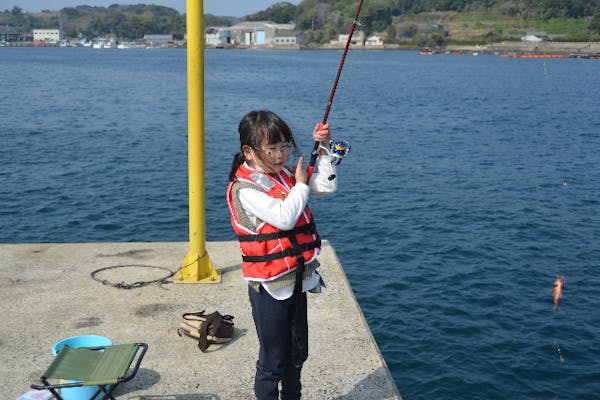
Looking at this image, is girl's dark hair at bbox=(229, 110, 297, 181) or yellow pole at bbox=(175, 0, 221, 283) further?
yellow pole at bbox=(175, 0, 221, 283)

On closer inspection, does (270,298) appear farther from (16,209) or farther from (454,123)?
(454,123)

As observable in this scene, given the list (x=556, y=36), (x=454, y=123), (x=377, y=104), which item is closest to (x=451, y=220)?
(x=454, y=123)

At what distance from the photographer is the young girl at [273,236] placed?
11.5ft

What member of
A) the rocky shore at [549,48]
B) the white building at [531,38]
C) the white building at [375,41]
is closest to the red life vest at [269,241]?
the rocky shore at [549,48]

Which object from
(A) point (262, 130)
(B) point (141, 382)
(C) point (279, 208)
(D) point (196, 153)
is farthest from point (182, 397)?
(D) point (196, 153)

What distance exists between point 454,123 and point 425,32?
132m

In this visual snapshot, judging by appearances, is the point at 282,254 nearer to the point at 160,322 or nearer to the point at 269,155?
the point at 269,155

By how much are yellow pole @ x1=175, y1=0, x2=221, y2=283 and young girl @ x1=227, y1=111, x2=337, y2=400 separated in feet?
8.18

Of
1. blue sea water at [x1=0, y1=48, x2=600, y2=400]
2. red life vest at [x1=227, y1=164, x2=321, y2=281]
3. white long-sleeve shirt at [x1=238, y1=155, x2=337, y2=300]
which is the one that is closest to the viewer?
white long-sleeve shirt at [x1=238, y1=155, x2=337, y2=300]

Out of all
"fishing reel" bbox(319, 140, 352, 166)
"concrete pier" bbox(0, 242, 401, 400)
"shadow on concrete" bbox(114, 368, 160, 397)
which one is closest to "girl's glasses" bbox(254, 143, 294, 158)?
"fishing reel" bbox(319, 140, 352, 166)

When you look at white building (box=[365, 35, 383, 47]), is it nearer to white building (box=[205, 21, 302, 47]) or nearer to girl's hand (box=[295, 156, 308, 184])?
white building (box=[205, 21, 302, 47])

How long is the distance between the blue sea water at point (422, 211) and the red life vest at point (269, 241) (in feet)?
16.0

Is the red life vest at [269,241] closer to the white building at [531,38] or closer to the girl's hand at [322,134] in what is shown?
the girl's hand at [322,134]

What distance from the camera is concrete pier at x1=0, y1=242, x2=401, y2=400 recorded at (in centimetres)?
457
